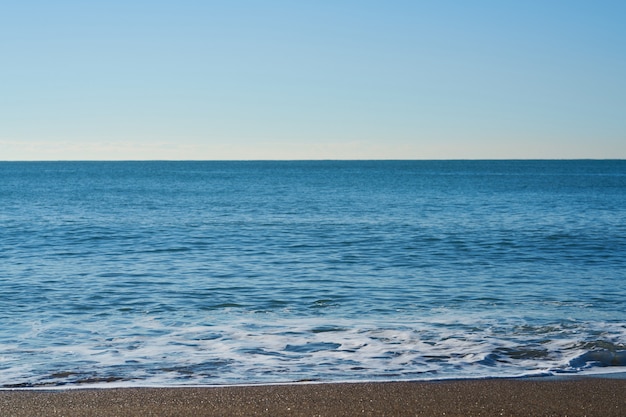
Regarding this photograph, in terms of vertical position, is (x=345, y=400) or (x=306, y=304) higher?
(x=345, y=400)

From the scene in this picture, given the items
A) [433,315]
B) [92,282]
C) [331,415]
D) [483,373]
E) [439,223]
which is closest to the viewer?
[331,415]

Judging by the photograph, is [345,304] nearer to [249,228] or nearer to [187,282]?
[187,282]

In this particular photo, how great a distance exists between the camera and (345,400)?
22.9ft

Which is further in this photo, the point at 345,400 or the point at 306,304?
the point at 306,304

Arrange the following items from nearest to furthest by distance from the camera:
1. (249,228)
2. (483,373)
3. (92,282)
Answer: (483,373)
(92,282)
(249,228)

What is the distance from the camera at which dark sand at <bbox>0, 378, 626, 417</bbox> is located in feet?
21.7

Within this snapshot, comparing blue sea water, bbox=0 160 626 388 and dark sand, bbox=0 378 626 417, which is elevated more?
dark sand, bbox=0 378 626 417

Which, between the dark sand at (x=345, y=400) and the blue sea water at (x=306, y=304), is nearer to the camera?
the dark sand at (x=345, y=400)

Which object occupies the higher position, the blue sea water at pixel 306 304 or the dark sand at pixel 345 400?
the dark sand at pixel 345 400

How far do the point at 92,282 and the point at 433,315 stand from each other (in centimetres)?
705

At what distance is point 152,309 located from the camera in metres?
12.5

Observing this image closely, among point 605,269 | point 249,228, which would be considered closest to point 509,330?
point 605,269

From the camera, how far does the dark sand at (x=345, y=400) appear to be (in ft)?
21.7

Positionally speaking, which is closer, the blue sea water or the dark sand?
the dark sand
